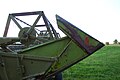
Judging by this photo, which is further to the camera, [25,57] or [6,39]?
[6,39]

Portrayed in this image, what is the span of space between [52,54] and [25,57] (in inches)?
22.5

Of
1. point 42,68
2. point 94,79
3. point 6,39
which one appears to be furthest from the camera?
point 94,79

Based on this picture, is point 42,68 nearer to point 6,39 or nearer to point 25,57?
point 25,57

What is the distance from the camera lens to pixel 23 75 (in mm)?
7309

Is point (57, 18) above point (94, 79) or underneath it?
above

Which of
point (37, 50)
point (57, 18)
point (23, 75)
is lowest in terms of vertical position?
point (23, 75)

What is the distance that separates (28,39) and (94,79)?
4.89 meters

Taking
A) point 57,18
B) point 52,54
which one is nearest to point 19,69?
point 52,54

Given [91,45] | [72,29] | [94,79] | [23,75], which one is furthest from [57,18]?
[94,79]

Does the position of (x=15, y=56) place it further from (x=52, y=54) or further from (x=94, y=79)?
(x=94, y=79)

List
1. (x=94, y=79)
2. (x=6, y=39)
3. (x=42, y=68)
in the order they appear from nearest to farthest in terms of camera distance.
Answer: (x=42, y=68) → (x=6, y=39) → (x=94, y=79)

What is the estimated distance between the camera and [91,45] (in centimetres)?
727

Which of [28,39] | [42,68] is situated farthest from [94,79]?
[42,68]

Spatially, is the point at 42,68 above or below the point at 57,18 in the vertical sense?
below
